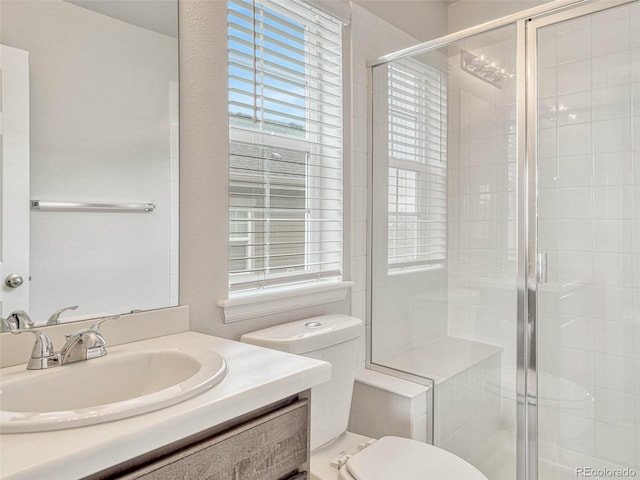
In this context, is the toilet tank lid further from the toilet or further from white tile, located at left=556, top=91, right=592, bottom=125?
white tile, located at left=556, top=91, right=592, bottom=125

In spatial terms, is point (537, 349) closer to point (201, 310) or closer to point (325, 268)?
point (325, 268)

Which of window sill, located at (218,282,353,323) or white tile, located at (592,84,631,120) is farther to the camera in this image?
white tile, located at (592,84,631,120)

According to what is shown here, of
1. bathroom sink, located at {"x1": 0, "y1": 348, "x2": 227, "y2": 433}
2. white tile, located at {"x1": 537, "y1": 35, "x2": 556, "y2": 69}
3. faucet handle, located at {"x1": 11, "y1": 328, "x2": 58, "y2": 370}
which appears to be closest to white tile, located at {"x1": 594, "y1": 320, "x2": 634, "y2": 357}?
white tile, located at {"x1": 537, "y1": 35, "x2": 556, "y2": 69}

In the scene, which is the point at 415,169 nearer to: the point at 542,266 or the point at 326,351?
the point at 542,266

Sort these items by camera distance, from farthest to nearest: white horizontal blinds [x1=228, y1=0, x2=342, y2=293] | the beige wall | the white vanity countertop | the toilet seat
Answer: the beige wall < white horizontal blinds [x1=228, y1=0, x2=342, y2=293] < the toilet seat < the white vanity countertop

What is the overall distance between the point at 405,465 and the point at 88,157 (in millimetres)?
1257

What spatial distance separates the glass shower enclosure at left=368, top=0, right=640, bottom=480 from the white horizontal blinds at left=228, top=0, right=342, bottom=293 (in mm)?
456

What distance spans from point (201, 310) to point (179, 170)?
17.0 inches

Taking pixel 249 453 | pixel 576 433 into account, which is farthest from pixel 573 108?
pixel 249 453

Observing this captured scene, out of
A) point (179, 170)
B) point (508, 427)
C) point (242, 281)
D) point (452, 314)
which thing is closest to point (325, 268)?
point (242, 281)

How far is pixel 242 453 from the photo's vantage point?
0.85 metres

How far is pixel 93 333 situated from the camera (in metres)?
1.00

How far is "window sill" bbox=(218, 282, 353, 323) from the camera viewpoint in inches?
57.3

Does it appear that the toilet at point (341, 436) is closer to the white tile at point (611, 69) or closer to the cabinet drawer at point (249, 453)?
the cabinet drawer at point (249, 453)
